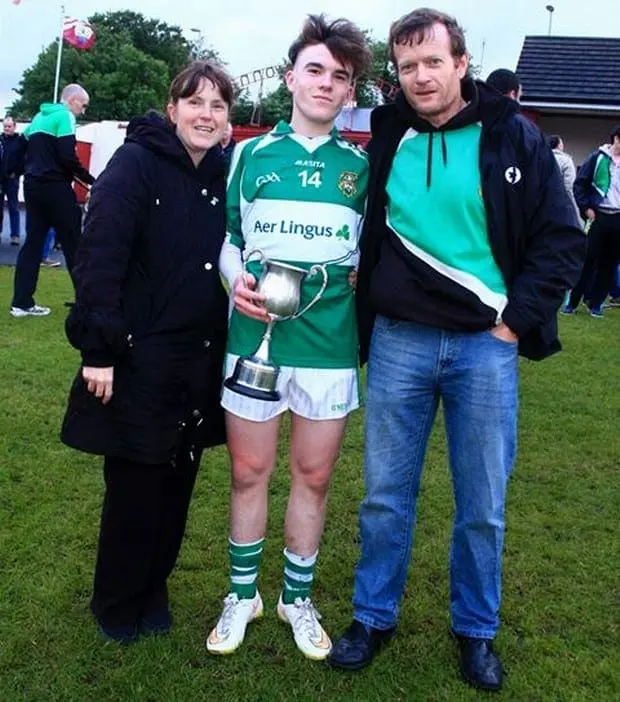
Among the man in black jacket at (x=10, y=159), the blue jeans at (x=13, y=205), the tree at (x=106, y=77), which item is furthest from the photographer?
A: the tree at (x=106, y=77)

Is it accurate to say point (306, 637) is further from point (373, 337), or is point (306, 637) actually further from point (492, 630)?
point (373, 337)

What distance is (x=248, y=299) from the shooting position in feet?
8.48

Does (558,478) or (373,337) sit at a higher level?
(373,337)

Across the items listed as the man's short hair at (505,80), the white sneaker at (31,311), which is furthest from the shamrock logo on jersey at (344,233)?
the white sneaker at (31,311)

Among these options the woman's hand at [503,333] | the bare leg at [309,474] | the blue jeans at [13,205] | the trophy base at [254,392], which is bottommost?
the blue jeans at [13,205]

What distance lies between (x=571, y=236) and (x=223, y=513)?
2.19 metres

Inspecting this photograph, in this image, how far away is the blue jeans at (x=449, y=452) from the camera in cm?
263

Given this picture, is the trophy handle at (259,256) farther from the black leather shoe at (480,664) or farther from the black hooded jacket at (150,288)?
the black leather shoe at (480,664)

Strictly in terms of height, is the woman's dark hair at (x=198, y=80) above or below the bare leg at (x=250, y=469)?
above

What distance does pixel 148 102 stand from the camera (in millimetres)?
56375

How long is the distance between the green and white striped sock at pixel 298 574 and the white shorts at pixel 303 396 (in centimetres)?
58

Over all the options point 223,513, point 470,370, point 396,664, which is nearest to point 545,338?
point 470,370

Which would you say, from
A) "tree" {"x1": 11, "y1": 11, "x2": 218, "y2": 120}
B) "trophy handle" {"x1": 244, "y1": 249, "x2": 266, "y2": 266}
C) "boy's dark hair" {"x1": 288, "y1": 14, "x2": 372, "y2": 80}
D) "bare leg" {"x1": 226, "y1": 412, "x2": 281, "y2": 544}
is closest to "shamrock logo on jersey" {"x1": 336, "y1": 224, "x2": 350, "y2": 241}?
"trophy handle" {"x1": 244, "y1": 249, "x2": 266, "y2": 266}

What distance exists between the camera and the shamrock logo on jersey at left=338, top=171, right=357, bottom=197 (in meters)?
2.67
